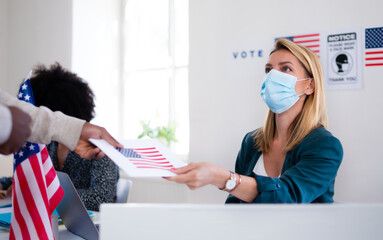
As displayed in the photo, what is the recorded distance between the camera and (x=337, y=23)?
93.4 inches

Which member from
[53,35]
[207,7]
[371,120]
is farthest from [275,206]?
[53,35]

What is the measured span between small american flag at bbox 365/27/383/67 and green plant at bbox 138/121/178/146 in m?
2.30

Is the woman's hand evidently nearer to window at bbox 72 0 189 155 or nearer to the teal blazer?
the teal blazer

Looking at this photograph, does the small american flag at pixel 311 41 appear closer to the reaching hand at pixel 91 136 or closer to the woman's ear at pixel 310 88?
the woman's ear at pixel 310 88

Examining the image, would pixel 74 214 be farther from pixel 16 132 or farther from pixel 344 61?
pixel 344 61

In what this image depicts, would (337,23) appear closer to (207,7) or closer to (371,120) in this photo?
(371,120)

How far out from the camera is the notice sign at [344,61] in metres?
2.31

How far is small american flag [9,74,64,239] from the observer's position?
1.35 metres

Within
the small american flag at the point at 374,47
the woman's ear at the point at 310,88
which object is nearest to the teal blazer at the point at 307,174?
the woman's ear at the point at 310,88

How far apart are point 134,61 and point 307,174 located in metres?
3.53

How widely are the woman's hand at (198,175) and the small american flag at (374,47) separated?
1538 mm

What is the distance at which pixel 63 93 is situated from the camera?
2504 millimetres

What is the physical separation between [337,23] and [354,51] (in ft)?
0.71

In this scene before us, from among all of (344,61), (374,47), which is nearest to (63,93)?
(344,61)
